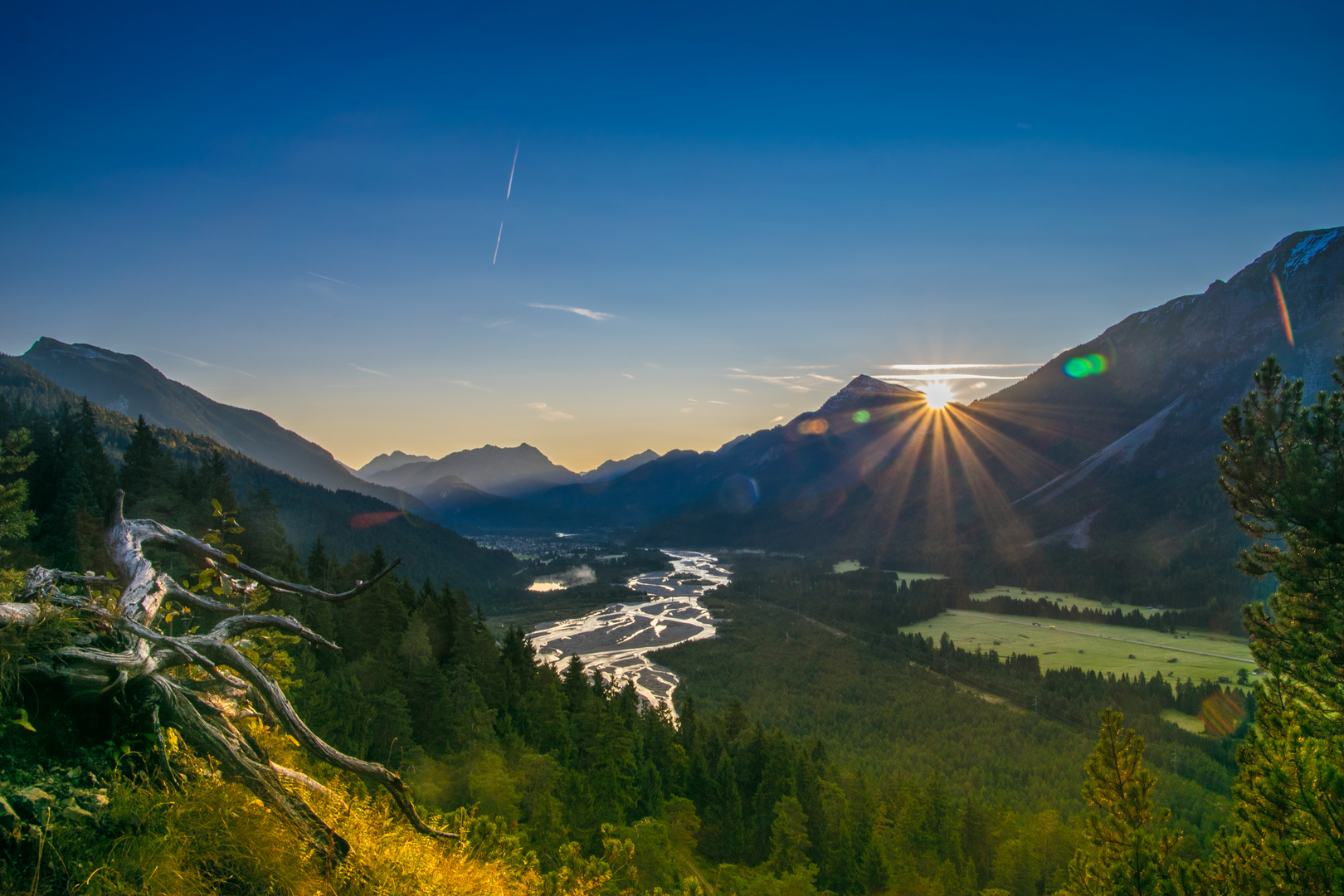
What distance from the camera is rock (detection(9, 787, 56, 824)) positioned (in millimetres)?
3201

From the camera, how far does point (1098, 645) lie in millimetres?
110062

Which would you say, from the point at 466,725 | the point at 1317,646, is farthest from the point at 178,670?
the point at 466,725

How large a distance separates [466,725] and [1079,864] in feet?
81.6

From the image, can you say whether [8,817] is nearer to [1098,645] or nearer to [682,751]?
[682,751]

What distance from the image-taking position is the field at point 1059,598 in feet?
476

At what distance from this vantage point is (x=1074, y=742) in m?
60.1

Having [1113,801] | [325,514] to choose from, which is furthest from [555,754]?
[325,514]

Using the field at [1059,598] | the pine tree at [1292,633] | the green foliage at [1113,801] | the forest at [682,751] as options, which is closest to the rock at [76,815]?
the forest at [682,751]

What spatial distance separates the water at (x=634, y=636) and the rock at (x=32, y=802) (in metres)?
66.4

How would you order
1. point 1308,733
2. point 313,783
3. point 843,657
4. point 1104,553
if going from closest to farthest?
1. point 313,783
2. point 1308,733
3. point 843,657
4. point 1104,553

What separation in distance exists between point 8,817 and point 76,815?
10.7 inches

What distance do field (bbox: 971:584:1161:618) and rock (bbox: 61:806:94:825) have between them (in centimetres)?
17063

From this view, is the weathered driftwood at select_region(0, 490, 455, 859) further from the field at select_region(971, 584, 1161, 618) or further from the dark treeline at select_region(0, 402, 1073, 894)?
the field at select_region(971, 584, 1161, 618)

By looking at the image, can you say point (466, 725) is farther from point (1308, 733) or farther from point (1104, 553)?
point (1104, 553)
